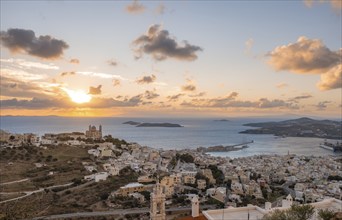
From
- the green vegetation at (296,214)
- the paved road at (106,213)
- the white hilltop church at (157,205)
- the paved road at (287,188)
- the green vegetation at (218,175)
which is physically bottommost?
the paved road at (287,188)

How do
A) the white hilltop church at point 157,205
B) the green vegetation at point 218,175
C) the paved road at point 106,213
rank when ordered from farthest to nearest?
the green vegetation at point 218,175 < the paved road at point 106,213 < the white hilltop church at point 157,205

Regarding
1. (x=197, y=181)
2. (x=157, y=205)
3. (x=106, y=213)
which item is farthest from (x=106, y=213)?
(x=197, y=181)

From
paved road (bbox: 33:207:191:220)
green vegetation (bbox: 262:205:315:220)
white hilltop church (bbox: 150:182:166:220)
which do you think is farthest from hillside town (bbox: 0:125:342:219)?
green vegetation (bbox: 262:205:315:220)

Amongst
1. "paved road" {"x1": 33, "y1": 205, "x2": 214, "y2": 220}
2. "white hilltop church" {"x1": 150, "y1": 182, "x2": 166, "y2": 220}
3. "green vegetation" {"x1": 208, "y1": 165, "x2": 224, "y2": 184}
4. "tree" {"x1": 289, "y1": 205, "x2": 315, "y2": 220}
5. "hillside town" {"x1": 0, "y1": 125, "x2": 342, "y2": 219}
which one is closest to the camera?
"tree" {"x1": 289, "y1": 205, "x2": 315, "y2": 220}

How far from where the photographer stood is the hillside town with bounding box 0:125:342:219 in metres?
22.5

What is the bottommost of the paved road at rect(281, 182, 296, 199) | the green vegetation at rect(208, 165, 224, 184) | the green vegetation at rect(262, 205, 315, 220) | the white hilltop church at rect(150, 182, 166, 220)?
the paved road at rect(281, 182, 296, 199)

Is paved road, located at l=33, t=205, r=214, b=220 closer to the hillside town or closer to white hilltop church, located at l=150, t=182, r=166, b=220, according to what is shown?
the hillside town

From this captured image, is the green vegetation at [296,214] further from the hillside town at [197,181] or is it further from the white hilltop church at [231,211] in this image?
the hillside town at [197,181]

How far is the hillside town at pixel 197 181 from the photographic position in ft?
73.9

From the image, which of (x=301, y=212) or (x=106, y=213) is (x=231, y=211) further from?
(x=106, y=213)

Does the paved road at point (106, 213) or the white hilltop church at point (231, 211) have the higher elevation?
the white hilltop church at point (231, 211)

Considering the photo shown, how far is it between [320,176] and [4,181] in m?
34.3

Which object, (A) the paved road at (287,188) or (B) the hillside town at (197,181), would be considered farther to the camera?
(A) the paved road at (287,188)

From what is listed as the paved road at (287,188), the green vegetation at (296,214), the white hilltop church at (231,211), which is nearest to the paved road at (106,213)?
the white hilltop church at (231,211)
